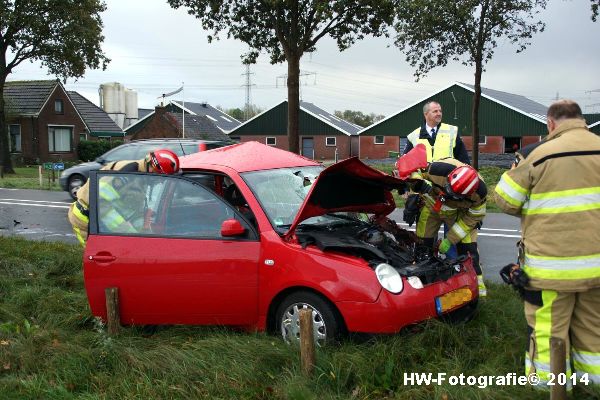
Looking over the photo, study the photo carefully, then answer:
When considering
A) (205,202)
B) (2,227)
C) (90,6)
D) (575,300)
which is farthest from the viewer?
(90,6)

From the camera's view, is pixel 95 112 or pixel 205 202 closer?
pixel 205 202

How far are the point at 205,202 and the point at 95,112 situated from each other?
47.6 meters

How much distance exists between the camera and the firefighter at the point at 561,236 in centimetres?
350

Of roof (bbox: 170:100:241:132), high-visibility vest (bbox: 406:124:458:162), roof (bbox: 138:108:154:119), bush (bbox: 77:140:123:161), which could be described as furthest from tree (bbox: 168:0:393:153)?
roof (bbox: 138:108:154:119)

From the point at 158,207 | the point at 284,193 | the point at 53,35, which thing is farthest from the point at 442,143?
the point at 53,35

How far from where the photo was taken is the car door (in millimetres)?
4781

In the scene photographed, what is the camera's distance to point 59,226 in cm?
1237

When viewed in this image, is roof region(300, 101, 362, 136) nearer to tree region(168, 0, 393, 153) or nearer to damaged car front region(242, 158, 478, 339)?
tree region(168, 0, 393, 153)

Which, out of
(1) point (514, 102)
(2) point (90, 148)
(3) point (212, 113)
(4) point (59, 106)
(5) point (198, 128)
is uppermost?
(3) point (212, 113)

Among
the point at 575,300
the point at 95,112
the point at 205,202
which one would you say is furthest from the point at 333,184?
the point at 95,112

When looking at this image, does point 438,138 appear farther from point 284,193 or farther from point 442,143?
point 284,193

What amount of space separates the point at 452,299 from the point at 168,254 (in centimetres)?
229

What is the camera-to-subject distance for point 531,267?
144 inches

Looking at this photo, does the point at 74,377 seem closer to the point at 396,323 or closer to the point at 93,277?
the point at 93,277
